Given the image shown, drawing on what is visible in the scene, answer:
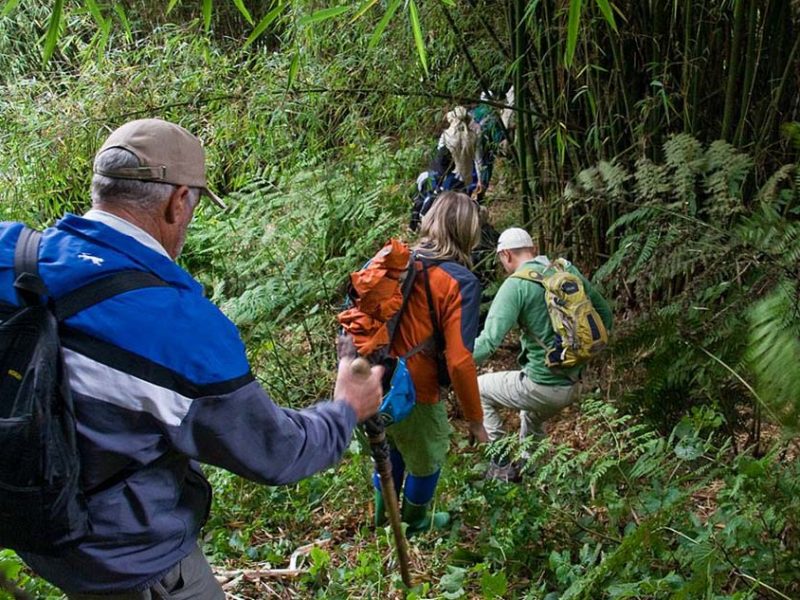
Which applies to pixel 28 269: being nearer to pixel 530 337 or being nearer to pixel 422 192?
pixel 530 337

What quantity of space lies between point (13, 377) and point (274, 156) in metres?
4.54

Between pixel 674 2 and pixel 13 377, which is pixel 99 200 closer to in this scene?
pixel 13 377

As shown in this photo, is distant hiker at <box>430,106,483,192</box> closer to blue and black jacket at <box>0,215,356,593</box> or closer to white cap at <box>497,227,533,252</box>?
white cap at <box>497,227,533,252</box>

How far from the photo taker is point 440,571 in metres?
3.17

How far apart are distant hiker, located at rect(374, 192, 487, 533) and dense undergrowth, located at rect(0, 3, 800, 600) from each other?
258 mm

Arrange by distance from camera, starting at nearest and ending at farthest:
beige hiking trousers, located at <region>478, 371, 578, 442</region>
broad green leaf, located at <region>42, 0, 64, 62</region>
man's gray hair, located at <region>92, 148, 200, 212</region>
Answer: man's gray hair, located at <region>92, 148, 200, 212</region> → broad green leaf, located at <region>42, 0, 64, 62</region> → beige hiking trousers, located at <region>478, 371, 578, 442</region>

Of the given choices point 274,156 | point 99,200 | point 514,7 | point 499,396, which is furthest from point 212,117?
point 99,200

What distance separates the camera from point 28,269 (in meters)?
1.55

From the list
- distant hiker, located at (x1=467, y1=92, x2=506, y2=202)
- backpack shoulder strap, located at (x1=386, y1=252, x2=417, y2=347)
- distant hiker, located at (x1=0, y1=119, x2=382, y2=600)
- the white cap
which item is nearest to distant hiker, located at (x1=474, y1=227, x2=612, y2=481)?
the white cap

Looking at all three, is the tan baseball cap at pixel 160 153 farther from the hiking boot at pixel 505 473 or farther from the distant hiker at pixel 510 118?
the distant hiker at pixel 510 118

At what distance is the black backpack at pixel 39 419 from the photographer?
4.82 ft

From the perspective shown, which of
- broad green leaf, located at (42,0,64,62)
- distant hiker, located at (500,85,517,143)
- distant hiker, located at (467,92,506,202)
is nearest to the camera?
broad green leaf, located at (42,0,64,62)

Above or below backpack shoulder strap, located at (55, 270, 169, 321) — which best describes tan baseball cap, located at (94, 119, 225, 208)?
above

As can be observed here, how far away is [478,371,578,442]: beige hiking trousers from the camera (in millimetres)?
3766
